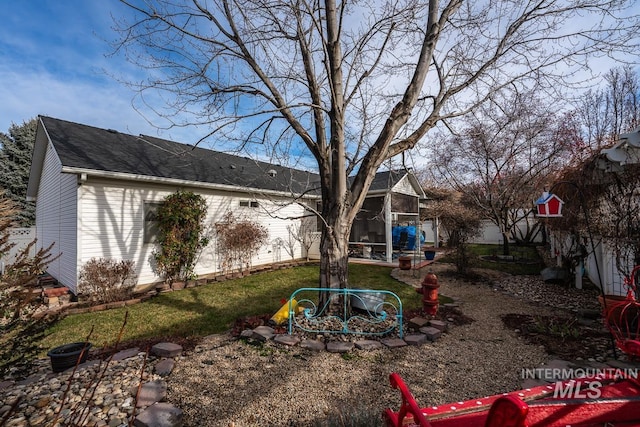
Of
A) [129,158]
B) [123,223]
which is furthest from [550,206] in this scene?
[129,158]

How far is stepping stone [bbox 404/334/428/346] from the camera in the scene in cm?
391

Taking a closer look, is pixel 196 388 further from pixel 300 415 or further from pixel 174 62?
pixel 174 62

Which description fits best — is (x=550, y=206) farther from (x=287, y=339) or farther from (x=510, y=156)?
(x=510, y=156)

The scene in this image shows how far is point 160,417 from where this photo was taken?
7.55ft

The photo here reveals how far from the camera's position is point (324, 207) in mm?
4871

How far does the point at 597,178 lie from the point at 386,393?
493 centimetres

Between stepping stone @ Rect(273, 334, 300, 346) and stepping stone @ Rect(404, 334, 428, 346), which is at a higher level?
stepping stone @ Rect(273, 334, 300, 346)

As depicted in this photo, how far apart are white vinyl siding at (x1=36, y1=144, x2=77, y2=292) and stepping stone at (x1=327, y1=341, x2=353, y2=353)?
638 cm

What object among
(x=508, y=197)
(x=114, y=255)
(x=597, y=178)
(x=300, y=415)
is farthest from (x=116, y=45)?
(x=508, y=197)

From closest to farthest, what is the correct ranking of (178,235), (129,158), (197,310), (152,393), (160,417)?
(160,417) → (152,393) → (197,310) → (178,235) → (129,158)

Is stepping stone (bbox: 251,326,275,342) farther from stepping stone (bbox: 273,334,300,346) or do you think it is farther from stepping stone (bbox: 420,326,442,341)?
stepping stone (bbox: 420,326,442,341)

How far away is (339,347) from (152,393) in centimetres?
214

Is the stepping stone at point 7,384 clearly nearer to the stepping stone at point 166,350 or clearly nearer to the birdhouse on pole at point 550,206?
the stepping stone at point 166,350

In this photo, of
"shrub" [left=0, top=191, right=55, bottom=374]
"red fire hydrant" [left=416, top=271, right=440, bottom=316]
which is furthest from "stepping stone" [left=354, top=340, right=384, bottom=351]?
"shrub" [left=0, top=191, right=55, bottom=374]
